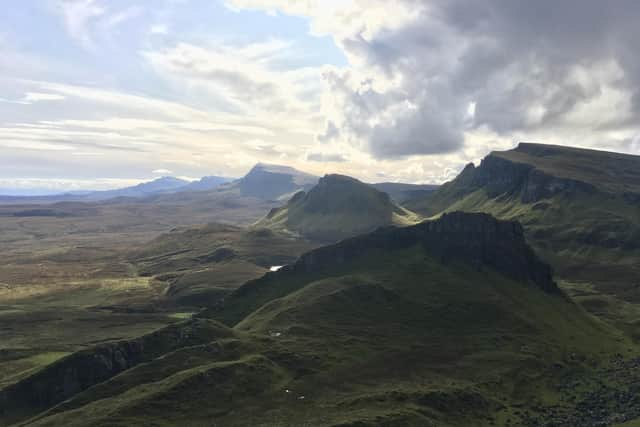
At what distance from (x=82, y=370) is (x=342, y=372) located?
217ft

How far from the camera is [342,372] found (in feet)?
460

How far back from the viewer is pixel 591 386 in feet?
461

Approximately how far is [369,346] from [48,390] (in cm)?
8763

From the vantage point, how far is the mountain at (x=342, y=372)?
371ft

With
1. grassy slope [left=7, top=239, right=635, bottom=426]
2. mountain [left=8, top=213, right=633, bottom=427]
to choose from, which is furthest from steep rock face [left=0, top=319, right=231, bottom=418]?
grassy slope [left=7, top=239, right=635, bottom=426]

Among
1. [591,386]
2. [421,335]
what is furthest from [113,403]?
[591,386]

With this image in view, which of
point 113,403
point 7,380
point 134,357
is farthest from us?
point 7,380

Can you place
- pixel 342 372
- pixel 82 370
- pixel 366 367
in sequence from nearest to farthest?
pixel 82 370
pixel 342 372
pixel 366 367

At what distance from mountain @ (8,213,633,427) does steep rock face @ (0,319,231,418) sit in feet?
0.85

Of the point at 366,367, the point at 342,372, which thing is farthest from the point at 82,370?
the point at 366,367

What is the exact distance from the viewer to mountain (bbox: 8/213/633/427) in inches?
4456

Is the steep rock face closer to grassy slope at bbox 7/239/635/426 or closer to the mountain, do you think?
the mountain

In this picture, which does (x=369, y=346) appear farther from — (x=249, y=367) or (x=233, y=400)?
(x=233, y=400)

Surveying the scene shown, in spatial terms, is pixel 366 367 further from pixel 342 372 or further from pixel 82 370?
pixel 82 370
